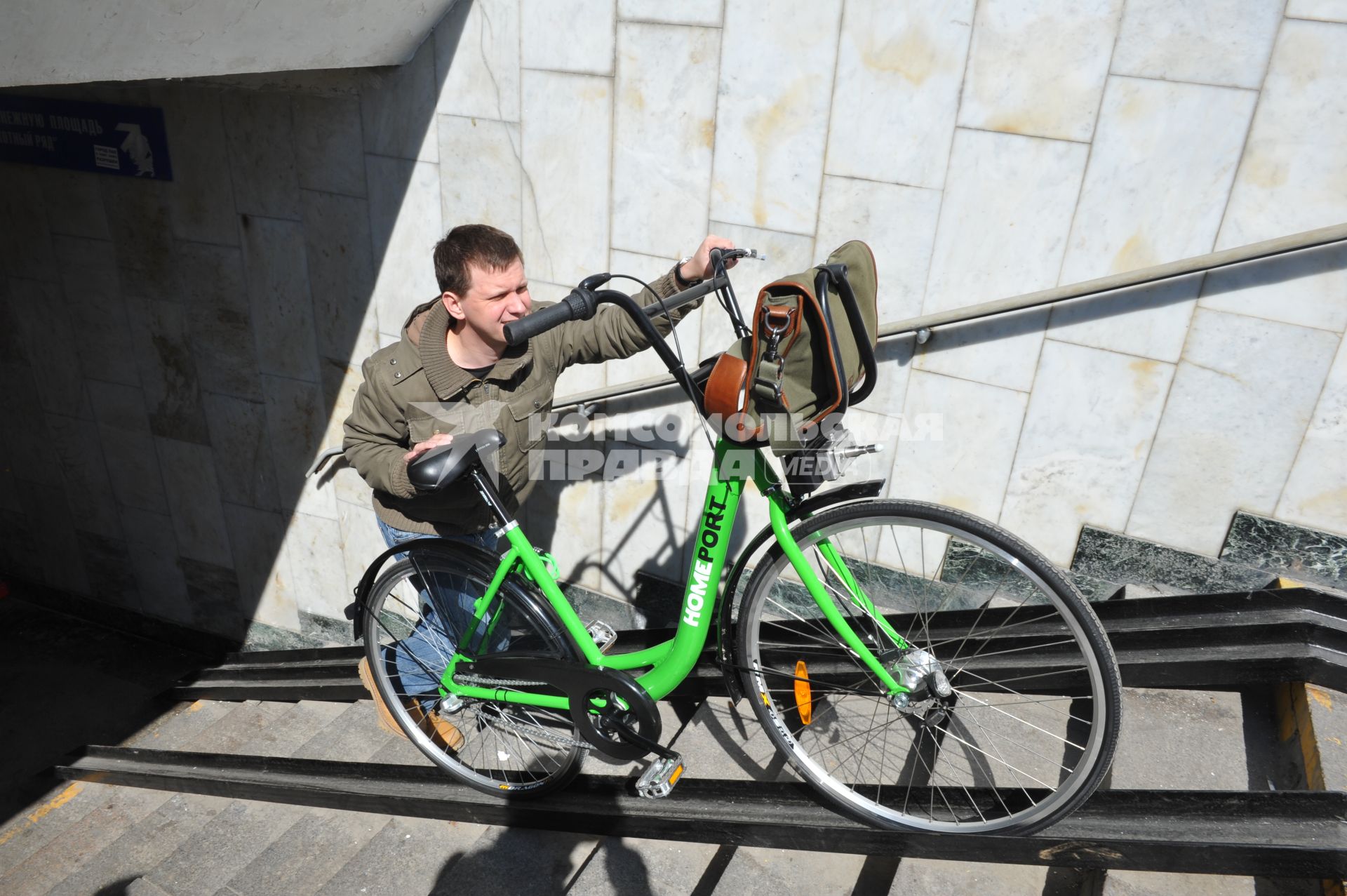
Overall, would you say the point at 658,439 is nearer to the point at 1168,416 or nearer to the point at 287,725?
the point at 1168,416

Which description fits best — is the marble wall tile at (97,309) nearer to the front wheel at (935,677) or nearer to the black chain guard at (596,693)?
the black chain guard at (596,693)

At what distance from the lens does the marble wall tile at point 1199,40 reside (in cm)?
203

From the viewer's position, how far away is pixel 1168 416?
242cm

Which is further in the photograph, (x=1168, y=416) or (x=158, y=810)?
(x=158, y=810)

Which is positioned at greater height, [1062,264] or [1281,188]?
[1281,188]

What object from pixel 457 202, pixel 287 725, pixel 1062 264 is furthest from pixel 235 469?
pixel 1062 264

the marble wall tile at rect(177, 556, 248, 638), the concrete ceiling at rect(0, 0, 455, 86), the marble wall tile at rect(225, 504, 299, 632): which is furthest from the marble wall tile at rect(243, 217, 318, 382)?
the marble wall tile at rect(177, 556, 248, 638)

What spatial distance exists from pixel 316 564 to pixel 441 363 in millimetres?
2377

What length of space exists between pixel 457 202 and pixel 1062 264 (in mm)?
2039

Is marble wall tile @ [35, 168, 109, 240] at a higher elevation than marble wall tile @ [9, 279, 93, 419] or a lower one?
higher

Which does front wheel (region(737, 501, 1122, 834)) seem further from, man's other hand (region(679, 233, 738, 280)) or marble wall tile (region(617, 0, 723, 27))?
marble wall tile (region(617, 0, 723, 27))

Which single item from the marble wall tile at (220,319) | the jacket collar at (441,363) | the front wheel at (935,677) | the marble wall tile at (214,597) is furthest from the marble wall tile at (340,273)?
the front wheel at (935,677)

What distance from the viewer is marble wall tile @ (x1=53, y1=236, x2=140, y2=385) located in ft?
13.1

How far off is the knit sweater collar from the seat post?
11.8 inches
